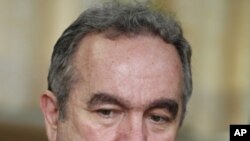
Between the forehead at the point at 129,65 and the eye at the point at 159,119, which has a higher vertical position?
the forehead at the point at 129,65

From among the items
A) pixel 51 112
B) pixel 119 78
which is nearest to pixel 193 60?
pixel 51 112

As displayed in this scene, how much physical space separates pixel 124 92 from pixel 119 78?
0.06 m

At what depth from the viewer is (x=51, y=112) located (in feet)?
8.46

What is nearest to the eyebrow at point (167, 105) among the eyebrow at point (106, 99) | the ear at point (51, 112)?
the eyebrow at point (106, 99)

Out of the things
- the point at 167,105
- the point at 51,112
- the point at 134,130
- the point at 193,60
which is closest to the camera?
the point at 134,130

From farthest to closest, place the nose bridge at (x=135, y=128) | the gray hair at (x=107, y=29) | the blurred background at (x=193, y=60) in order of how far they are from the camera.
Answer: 1. the blurred background at (x=193, y=60)
2. the gray hair at (x=107, y=29)
3. the nose bridge at (x=135, y=128)

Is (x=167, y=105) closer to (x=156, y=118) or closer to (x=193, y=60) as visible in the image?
(x=156, y=118)

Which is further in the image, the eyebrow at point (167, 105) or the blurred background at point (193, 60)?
the blurred background at point (193, 60)

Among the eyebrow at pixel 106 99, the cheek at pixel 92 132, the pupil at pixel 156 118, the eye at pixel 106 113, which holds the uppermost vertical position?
the eyebrow at pixel 106 99

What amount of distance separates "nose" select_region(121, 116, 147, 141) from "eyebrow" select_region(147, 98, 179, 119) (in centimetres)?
7

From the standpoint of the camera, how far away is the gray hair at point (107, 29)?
98.1 inches

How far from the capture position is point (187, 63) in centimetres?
261

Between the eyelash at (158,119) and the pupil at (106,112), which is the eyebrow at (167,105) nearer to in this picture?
the eyelash at (158,119)

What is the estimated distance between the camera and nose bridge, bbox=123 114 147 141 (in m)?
2.29
